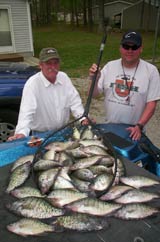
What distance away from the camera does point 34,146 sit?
2.41m

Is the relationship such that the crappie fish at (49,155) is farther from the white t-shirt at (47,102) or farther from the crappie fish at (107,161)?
the white t-shirt at (47,102)

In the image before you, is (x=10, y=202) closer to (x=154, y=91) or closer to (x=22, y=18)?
(x=154, y=91)

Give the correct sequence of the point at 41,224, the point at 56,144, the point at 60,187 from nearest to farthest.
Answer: the point at 41,224 < the point at 60,187 < the point at 56,144

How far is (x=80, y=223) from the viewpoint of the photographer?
5.05 ft

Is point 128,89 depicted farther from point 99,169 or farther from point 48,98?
point 99,169

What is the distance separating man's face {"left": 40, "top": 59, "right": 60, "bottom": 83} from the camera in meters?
3.23

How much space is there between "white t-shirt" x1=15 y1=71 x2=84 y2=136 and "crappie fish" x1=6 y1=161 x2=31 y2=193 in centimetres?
109

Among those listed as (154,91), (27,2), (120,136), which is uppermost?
(27,2)

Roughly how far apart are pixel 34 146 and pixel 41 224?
0.94 metres

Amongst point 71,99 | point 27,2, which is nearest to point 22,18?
point 27,2

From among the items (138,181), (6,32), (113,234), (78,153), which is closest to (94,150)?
(78,153)

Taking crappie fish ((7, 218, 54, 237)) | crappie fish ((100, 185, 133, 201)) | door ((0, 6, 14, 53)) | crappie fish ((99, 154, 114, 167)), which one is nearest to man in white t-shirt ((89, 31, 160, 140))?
crappie fish ((99, 154, 114, 167))

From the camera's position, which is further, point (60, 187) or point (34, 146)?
point (34, 146)

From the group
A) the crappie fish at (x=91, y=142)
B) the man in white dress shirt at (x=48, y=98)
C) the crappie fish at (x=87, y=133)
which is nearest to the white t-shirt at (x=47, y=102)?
the man in white dress shirt at (x=48, y=98)
